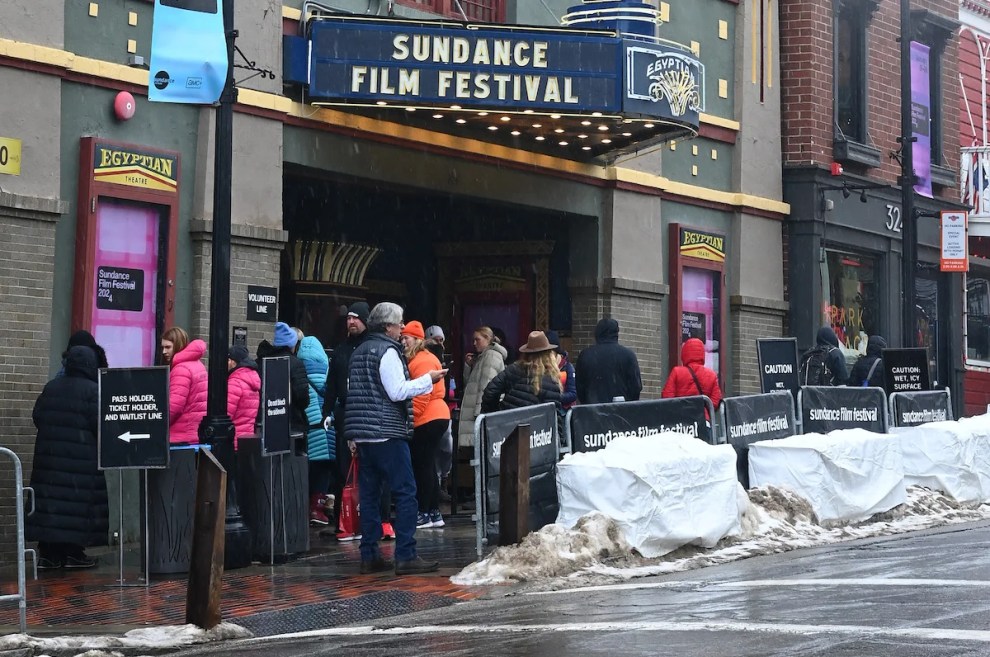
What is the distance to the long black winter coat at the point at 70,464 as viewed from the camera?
12.6 m

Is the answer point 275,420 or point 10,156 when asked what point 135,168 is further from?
point 275,420

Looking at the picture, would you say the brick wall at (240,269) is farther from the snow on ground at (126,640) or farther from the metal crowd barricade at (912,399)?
the metal crowd barricade at (912,399)

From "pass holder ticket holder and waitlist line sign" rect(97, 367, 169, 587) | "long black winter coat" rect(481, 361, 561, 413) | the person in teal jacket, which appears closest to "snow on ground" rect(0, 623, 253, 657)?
"pass holder ticket holder and waitlist line sign" rect(97, 367, 169, 587)

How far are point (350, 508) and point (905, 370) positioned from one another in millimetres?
8520

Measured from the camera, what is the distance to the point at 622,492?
1205cm

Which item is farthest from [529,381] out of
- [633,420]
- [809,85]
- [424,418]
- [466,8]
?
[809,85]

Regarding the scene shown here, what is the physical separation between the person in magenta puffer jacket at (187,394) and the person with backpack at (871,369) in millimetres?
10320

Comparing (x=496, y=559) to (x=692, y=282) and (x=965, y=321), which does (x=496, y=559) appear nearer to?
(x=692, y=282)

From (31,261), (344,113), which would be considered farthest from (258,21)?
(31,261)

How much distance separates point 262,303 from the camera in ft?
52.2

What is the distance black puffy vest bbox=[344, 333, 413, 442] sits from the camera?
1178cm

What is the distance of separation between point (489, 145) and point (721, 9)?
18.9 ft

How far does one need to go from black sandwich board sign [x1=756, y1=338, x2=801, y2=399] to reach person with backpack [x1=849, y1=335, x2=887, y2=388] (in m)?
1.51

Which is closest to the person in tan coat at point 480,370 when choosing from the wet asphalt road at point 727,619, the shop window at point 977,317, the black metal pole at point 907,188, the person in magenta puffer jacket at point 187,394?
the person in magenta puffer jacket at point 187,394
